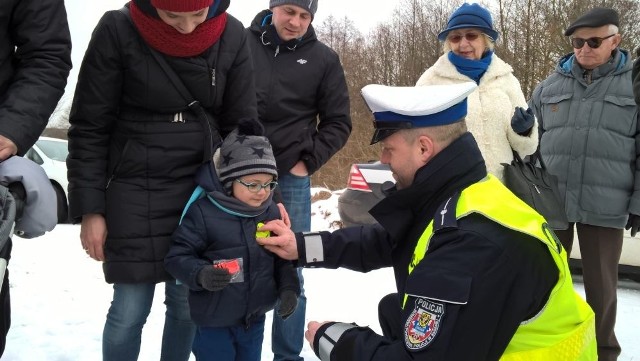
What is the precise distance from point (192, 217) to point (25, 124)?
738 millimetres

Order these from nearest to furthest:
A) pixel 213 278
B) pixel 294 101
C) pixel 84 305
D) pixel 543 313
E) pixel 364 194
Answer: pixel 543 313 < pixel 213 278 < pixel 294 101 < pixel 84 305 < pixel 364 194

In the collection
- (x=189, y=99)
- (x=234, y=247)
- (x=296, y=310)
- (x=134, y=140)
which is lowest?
(x=296, y=310)

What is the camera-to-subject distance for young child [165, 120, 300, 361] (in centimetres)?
234

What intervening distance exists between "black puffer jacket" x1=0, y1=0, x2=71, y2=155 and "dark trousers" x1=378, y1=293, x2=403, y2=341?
1345mm

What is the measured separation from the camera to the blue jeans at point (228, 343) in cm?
244

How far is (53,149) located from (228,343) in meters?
9.96

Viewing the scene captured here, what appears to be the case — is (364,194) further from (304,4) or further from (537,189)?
(304,4)

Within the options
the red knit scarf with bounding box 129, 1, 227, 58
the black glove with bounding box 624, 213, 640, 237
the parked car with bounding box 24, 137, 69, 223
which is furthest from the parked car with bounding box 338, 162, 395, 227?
the parked car with bounding box 24, 137, 69, 223

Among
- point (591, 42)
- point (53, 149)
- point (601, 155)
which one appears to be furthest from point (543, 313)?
point (53, 149)

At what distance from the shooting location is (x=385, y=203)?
1.94 metres

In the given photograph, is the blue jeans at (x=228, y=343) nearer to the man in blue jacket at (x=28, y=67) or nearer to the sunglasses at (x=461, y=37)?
the man in blue jacket at (x=28, y=67)

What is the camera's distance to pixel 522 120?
3004mm

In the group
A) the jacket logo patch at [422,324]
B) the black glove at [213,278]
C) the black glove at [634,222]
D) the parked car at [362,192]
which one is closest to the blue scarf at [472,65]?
the black glove at [634,222]

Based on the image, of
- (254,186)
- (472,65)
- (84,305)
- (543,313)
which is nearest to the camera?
(543,313)
